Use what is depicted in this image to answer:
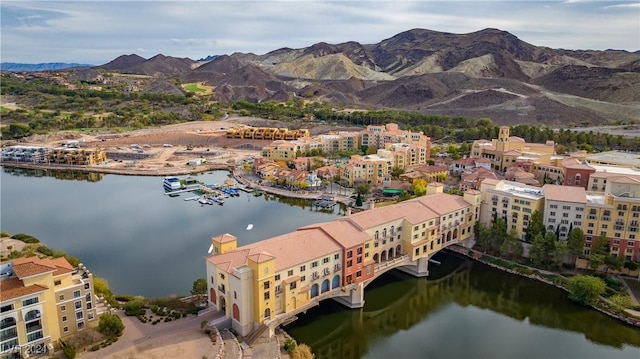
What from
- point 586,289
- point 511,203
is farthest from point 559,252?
point 511,203

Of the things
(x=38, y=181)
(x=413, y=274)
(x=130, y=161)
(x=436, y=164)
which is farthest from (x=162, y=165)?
(x=413, y=274)

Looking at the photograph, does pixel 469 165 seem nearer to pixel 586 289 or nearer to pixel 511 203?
pixel 511 203

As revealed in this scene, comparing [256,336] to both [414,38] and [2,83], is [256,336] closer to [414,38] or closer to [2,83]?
[2,83]

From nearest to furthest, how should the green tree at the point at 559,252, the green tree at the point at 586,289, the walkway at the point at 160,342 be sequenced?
the walkway at the point at 160,342, the green tree at the point at 586,289, the green tree at the point at 559,252

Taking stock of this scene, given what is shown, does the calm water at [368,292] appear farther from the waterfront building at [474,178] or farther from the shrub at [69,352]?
the waterfront building at [474,178]

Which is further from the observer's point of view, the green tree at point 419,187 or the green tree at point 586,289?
the green tree at point 419,187

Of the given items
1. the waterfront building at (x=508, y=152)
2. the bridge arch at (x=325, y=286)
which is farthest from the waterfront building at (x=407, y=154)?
the bridge arch at (x=325, y=286)
